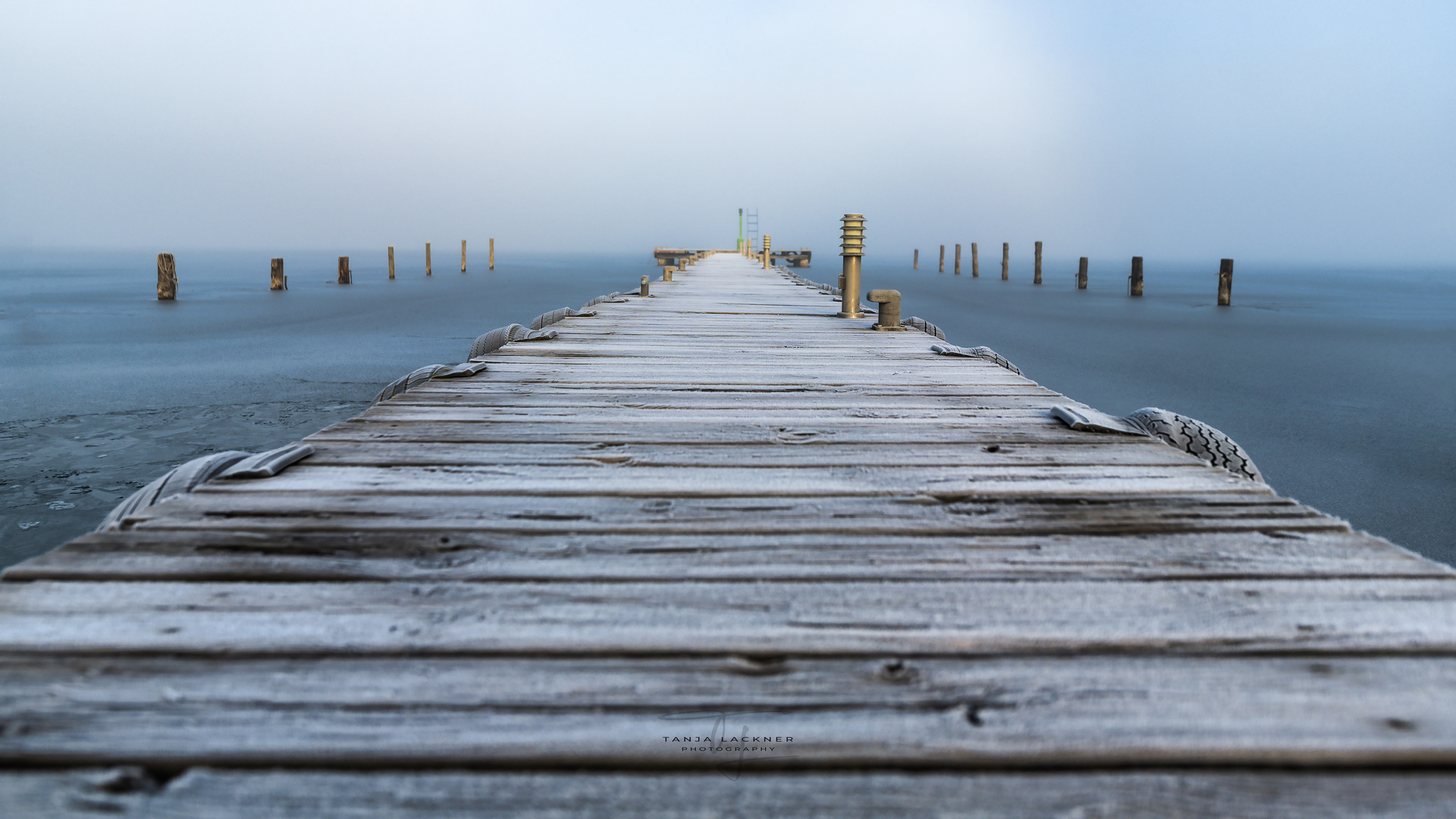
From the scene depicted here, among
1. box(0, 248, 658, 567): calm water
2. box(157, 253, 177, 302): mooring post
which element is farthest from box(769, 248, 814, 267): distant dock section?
box(157, 253, 177, 302): mooring post

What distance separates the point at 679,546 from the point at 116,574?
836mm

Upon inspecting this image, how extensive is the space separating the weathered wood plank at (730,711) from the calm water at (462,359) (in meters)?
5.44

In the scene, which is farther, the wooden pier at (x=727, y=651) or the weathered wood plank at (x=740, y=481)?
the weathered wood plank at (x=740, y=481)

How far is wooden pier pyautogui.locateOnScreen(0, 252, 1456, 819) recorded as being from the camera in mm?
811

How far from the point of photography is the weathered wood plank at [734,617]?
3.40ft

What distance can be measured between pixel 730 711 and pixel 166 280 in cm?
3290

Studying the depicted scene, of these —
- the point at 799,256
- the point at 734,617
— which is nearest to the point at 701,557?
the point at 734,617

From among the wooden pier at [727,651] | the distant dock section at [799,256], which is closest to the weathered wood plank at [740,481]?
the wooden pier at [727,651]

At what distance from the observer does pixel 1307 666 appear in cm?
100

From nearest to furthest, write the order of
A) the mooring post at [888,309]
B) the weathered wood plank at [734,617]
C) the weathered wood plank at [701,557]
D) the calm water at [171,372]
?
1. the weathered wood plank at [734,617]
2. the weathered wood plank at [701,557]
3. the mooring post at [888,309]
4. the calm water at [171,372]

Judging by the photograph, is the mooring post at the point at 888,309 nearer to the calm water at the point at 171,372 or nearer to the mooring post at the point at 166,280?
the calm water at the point at 171,372

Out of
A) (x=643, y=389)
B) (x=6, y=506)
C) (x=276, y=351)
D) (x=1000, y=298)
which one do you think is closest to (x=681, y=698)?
(x=643, y=389)

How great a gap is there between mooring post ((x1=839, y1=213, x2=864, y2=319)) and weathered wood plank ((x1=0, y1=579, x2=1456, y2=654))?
14.7 feet

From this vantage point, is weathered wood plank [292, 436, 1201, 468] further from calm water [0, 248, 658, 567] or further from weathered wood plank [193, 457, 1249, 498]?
calm water [0, 248, 658, 567]
